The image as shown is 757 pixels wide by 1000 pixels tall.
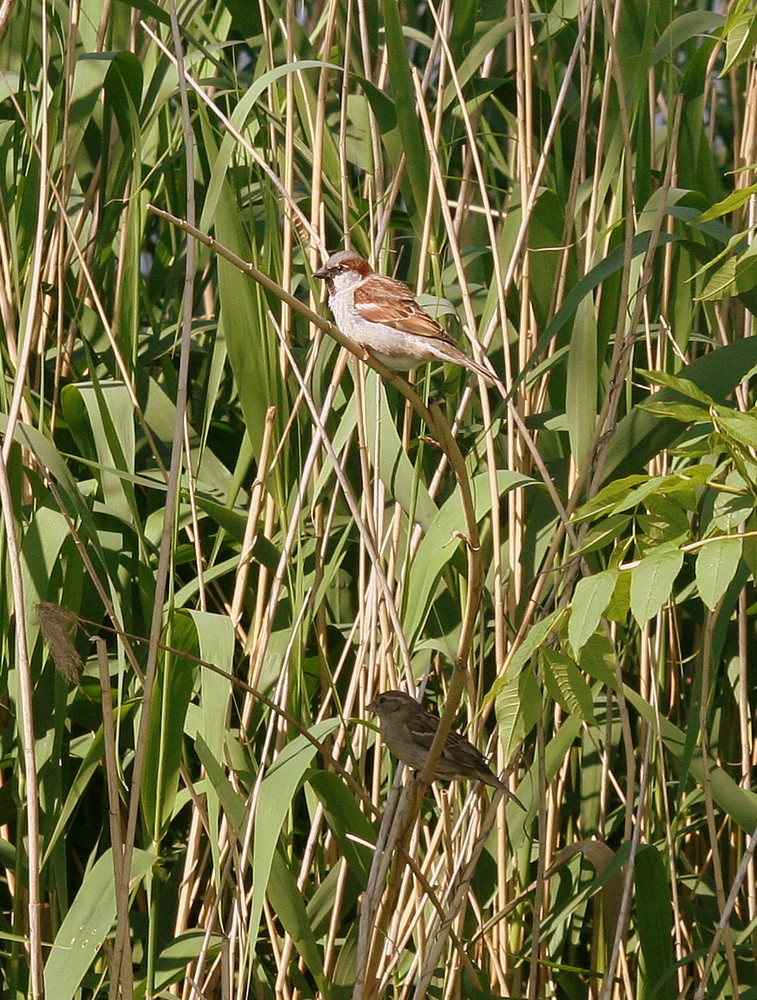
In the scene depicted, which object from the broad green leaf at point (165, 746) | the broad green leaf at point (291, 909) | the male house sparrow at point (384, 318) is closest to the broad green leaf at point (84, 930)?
the broad green leaf at point (165, 746)

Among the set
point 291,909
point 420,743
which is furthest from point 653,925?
point 291,909

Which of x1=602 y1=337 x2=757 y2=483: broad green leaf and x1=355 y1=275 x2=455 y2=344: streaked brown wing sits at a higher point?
x1=355 y1=275 x2=455 y2=344: streaked brown wing

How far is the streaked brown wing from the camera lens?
2.53 metres

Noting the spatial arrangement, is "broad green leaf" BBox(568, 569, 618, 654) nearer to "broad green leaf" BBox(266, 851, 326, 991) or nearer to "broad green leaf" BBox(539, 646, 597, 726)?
"broad green leaf" BBox(539, 646, 597, 726)

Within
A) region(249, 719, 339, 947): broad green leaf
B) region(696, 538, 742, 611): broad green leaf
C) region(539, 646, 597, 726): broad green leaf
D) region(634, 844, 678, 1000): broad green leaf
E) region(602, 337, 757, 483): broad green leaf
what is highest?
region(696, 538, 742, 611): broad green leaf

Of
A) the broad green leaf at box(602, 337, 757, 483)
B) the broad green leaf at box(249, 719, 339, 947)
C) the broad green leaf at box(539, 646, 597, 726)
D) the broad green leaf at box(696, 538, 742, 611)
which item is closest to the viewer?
the broad green leaf at box(696, 538, 742, 611)

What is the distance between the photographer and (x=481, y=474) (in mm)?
2607

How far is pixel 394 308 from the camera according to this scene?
259 cm

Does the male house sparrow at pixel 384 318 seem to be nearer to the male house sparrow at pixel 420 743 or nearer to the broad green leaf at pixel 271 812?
the male house sparrow at pixel 420 743

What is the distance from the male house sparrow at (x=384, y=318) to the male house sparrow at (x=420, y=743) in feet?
2.33

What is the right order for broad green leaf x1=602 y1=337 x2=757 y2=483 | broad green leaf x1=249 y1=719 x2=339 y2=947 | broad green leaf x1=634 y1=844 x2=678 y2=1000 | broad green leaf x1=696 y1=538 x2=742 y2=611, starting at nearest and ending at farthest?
broad green leaf x1=696 y1=538 x2=742 y2=611
broad green leaf x1=249 y1=719 x2=339 y2=947
broad green leaf x1=602 y1=337 x2=757 y2=483
broad green leaf x1=634 y1=844 x2=678 y2=1000

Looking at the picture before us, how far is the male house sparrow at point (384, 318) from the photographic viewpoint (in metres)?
2.51

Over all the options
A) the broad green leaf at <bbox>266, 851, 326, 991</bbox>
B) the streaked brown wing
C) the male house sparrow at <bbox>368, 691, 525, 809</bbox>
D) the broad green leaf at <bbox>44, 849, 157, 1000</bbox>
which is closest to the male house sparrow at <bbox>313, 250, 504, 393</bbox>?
the streaked brown wing

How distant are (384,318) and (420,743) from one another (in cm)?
91
